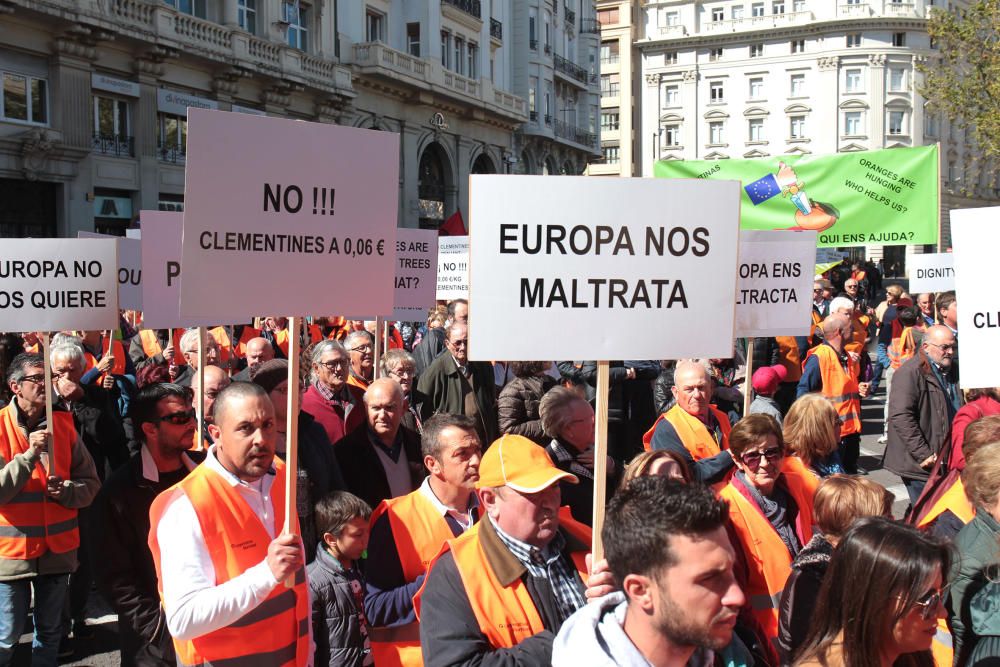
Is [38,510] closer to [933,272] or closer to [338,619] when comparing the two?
[338,619]

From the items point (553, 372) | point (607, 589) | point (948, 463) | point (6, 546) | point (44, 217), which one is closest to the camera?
point (607, 589)

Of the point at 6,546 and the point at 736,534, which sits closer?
the point at 736,534

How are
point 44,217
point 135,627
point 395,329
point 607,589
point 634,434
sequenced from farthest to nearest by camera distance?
point 44,217
point 395,329
point 634,434
point 135,627
point 607,589

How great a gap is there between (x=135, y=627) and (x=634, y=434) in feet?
19.8

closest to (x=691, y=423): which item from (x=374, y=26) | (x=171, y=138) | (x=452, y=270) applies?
(x=452, y=270)

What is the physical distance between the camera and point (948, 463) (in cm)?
553

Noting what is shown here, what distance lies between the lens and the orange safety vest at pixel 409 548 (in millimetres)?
3612

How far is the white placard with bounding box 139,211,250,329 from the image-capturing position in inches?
234

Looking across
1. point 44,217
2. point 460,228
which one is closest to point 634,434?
point 460,228

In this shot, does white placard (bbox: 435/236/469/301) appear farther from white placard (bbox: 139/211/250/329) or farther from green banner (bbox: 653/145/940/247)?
white placard (bbox: 139/211/250/329)

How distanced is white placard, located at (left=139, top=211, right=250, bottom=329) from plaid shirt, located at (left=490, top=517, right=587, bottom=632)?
338cm

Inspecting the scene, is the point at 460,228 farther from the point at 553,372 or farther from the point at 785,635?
the point at 785,635

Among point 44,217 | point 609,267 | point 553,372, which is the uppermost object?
point 44,217

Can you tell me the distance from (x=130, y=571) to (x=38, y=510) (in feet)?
4.79
